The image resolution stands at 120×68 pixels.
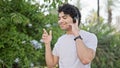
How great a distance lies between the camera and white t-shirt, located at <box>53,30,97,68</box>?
8.66 feet

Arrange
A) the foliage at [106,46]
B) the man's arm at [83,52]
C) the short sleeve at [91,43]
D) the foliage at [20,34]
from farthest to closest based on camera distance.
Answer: the foliage at [106,46] < the foliage at [20,34] < the short sleeve at [91,43] < the man's arm at [83,52]

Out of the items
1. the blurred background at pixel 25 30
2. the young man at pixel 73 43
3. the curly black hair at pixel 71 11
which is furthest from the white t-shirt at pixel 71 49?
the blurred background at pixel 25 30

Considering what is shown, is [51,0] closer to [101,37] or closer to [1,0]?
[1,0]

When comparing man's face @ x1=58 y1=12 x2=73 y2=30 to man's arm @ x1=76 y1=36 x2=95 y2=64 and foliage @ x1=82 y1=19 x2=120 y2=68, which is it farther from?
foliage @ x1=82 y1=19 x2=120 y2=68

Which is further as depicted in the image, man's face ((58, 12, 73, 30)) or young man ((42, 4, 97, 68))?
man's face ((58, 12, 73, 30))

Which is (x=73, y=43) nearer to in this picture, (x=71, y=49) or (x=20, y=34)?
(x=71, y=49)

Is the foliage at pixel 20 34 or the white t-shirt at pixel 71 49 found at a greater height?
the white t-shirt at pixel 71 49

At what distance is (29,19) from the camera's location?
4816mm

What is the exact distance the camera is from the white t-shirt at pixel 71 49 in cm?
264

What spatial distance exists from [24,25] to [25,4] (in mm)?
303

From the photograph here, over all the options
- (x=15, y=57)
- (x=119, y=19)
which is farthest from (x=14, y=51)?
(x=119, y=19)

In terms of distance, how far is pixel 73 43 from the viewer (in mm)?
2684

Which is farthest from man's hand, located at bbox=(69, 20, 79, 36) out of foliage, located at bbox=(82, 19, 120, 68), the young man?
foliage, located at bbox=(82, 19, 120, 68)

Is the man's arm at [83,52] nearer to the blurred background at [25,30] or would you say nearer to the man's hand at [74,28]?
the man's hand at [74,28]
